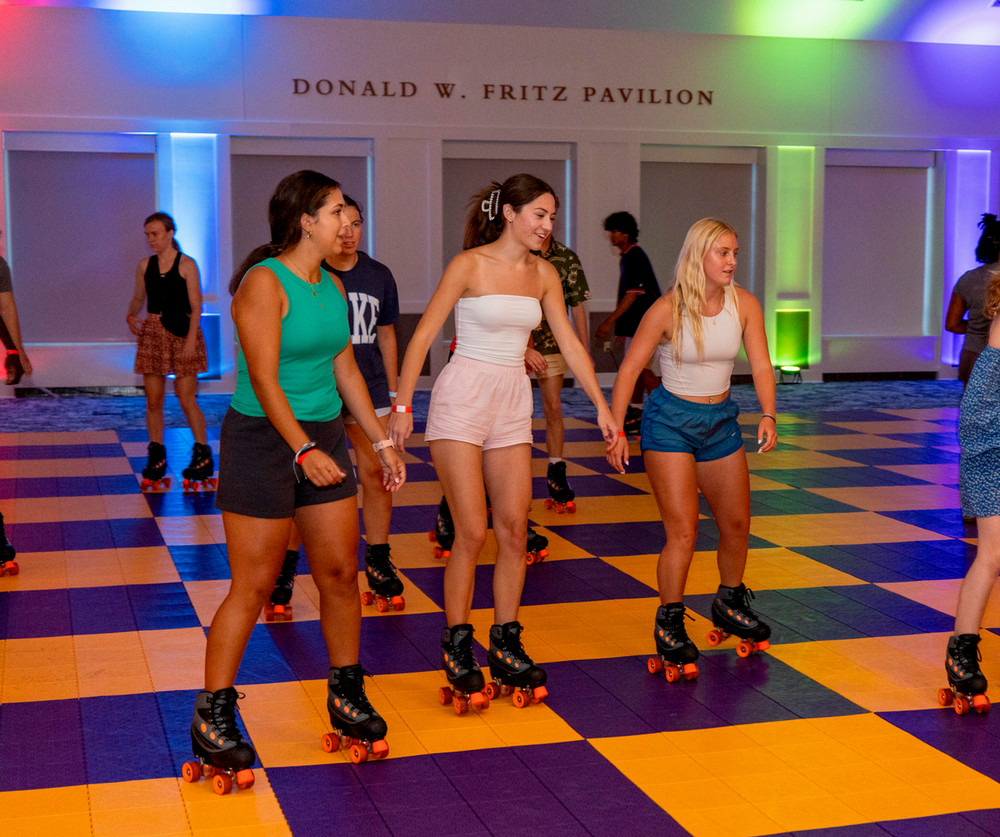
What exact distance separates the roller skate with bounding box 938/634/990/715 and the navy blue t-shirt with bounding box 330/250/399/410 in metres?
2.80

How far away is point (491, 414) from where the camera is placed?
175 inches

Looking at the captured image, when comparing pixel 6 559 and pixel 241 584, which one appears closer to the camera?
pixel 241 584

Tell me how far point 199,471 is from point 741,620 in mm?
4995

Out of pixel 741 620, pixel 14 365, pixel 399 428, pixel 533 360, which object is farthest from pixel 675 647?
pixel 14 365

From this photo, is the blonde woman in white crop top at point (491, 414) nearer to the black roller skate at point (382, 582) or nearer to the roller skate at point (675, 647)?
the roller skate at point (675, 647)


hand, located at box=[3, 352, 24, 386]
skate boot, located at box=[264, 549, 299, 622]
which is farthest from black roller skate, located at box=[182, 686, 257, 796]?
hand, located at box=[3, 352, 24, 386]

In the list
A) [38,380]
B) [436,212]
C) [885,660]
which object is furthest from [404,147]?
[885,660]

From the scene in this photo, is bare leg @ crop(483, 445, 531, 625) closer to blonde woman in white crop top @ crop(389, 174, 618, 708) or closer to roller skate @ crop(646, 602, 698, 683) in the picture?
blonde woman in white crop top @ crop(389, 174, 618, 708)

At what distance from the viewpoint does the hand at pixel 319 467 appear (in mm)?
3572

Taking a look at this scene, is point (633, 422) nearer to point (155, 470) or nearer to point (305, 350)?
point (155, 470)

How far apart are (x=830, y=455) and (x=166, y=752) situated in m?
7.82

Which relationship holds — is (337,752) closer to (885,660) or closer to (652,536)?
(885,660)

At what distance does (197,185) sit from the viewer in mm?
15234

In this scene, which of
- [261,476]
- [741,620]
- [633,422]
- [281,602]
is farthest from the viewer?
[633,422]
